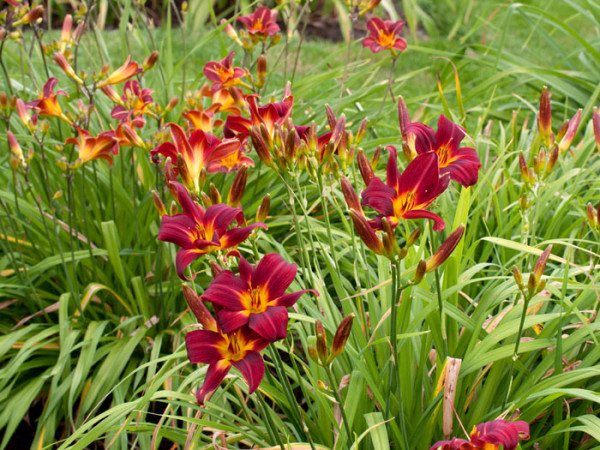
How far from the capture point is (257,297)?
1.05 m

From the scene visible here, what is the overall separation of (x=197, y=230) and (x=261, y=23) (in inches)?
52.7

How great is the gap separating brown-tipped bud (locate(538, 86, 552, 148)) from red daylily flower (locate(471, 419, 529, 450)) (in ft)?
2.62

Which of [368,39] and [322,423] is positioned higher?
[368,39]

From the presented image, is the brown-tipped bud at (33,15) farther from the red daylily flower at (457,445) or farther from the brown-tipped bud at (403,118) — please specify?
the red daylily flower at (457,445)

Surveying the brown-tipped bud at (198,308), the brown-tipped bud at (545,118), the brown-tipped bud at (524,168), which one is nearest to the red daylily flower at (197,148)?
the brown-tipped bud at (198,308)

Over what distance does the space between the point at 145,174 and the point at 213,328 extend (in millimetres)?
1427

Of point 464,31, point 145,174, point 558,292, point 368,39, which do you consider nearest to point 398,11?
point 464,31

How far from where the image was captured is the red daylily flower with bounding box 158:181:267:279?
1069 millimetres

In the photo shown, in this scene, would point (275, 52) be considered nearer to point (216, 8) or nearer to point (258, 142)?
point (216, 8)

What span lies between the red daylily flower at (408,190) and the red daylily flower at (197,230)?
22 cm

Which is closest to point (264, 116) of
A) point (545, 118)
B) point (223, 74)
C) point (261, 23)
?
point (545, 118)

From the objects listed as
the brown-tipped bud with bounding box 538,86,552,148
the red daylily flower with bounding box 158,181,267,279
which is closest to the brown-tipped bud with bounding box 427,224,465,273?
the red daylily flower with bounding box 158,181,267,279

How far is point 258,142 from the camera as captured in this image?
1233mm

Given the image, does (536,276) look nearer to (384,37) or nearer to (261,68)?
(261,68)
